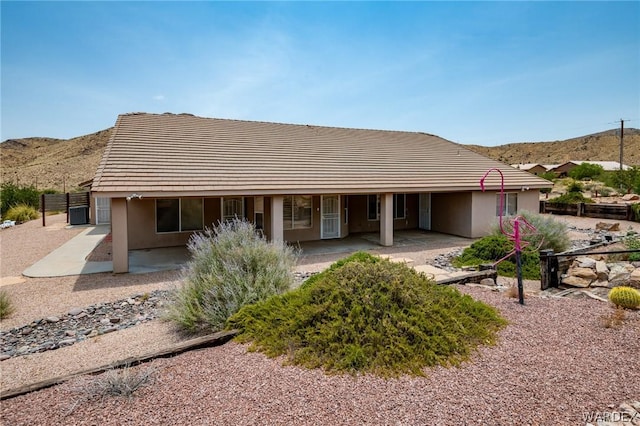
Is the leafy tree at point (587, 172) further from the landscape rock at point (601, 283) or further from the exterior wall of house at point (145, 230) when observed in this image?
the exterior wall of house at point (145, 230)

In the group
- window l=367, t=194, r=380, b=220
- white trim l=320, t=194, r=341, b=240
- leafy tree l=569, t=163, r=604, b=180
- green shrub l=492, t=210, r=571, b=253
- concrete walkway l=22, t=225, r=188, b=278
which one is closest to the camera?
concrete walkway l=22, t=225, r=188, b=278

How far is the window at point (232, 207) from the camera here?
50.5ft

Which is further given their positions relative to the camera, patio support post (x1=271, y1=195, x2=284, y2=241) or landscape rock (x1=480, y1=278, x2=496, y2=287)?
patio support post (x1=271, y1=195, x2=284, y2=241)

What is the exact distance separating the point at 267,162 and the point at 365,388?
37.6 ft

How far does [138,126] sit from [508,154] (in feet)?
306

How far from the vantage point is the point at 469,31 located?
1459 cm

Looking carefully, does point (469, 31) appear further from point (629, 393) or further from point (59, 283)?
point (59, 283)

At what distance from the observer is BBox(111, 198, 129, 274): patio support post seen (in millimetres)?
10148

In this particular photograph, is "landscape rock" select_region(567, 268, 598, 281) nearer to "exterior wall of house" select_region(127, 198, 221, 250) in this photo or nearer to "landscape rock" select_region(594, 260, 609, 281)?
"landscape rock" select_region(594, 260, 609, 281)

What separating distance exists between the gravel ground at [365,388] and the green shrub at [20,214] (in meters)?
22.4

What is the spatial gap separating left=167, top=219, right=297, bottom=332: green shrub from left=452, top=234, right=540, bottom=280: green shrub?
620cm

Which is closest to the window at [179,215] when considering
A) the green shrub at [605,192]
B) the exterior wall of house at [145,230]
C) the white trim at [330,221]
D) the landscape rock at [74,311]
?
the exterior wall of house at [145,230]

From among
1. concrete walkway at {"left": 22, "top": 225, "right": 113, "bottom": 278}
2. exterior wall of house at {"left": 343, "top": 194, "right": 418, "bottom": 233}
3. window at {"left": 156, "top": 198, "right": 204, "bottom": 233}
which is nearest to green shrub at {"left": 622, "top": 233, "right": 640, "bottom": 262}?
exterior wall of house at {"left": 343, "top": 194, "right": 418, "bottom": 233}

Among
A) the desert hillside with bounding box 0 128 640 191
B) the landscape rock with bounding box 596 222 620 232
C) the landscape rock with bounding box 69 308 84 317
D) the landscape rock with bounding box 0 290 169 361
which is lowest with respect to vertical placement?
the landscape rock with bounding box 0 290 169 361
